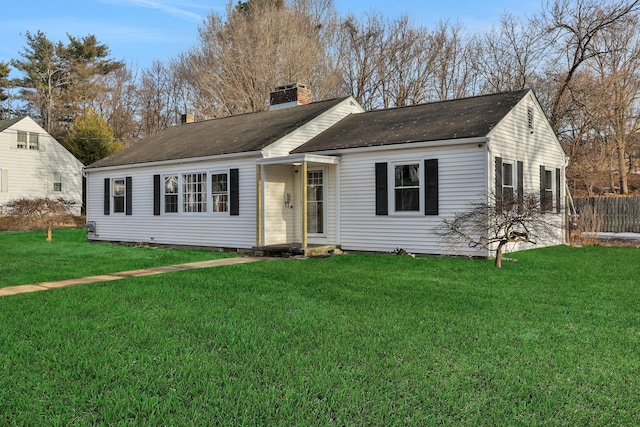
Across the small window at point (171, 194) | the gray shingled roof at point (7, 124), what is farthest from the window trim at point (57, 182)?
the small window at point (171, 194)

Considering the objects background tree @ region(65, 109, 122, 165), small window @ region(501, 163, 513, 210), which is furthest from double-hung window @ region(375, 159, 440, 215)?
background tree @ region(65, 109, 122, 165)

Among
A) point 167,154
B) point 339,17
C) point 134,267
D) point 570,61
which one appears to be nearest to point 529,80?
point 570,61

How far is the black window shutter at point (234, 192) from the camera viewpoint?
13391 millimetres

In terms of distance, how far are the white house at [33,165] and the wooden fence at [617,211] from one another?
1048 inches

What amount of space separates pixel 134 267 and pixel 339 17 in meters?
22.4

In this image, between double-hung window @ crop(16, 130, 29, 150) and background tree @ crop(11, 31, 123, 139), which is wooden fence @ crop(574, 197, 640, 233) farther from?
background tree @ crop(11, 31, 123, 139)

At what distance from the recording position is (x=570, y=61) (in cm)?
2233

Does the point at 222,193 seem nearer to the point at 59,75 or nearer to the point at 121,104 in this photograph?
the point at 121,104

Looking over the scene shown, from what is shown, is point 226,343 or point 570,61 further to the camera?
point 570,61

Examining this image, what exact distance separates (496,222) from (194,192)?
337 inches

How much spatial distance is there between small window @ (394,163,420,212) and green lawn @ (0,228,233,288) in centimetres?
447

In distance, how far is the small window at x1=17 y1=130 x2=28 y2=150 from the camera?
27.2 metres

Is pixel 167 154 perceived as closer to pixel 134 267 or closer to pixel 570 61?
pixel 134 267

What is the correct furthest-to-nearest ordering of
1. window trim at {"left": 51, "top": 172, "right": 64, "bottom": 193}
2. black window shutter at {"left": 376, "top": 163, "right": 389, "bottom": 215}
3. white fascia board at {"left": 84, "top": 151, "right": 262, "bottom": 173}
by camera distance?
window trim at {"left": 51, "top": 172, "right": 64, "bottom": 193}, white fascia board at {"left": 84, "top": 151, "right": 262, "bottom": 173}, black window shutter at {"left": 376, "top": 163, "right": 389, "bottom": 215}
